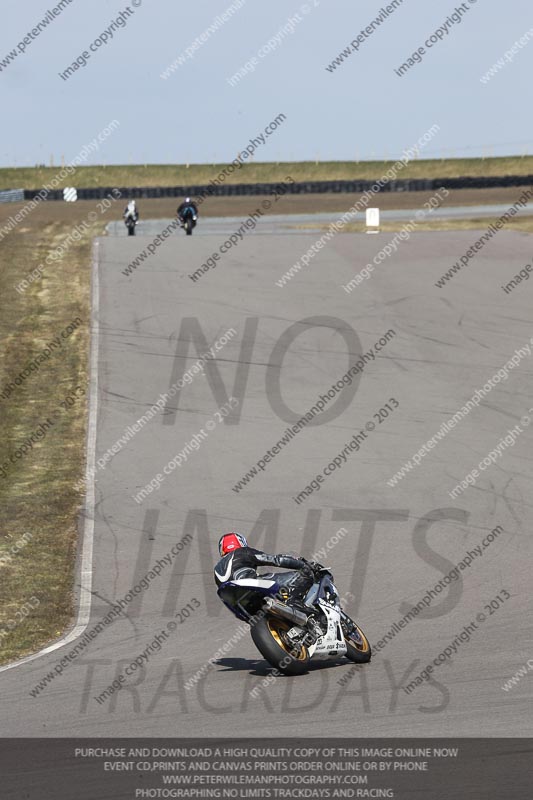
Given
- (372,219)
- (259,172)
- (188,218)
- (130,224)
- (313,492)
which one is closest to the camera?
(313,492)

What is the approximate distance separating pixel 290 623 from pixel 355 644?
26.7 inches

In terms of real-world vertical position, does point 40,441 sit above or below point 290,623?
above

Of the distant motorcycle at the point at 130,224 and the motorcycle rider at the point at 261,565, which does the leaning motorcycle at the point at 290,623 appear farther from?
the distant motorcycle at the point at 130,224

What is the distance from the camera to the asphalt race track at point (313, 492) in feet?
26.2

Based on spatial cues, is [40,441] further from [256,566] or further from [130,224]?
[130,224]

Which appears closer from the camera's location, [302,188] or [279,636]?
[279,636]

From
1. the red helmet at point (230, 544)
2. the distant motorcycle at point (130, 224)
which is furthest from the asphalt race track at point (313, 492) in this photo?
the distant motorcycle at point (130, 224)

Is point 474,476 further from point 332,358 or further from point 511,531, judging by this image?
point 332,358

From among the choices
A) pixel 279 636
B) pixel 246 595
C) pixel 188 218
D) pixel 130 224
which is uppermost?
pixel 188 218

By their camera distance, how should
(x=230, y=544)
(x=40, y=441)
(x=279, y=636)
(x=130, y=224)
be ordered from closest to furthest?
(x=279, y=636)
(x=230, y=544)
(x=40, y=441)
(x=130, y=224)

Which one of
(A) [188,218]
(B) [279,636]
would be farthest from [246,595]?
(A) [188,218]

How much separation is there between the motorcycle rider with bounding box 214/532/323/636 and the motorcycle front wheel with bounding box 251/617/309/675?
0.21 meters

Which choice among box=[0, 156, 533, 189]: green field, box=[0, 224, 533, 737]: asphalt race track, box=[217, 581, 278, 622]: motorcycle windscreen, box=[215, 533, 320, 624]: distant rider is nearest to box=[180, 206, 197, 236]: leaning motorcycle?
box=[0, 224, 533, 737]: asphalt race track

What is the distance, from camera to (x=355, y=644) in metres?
9.00
